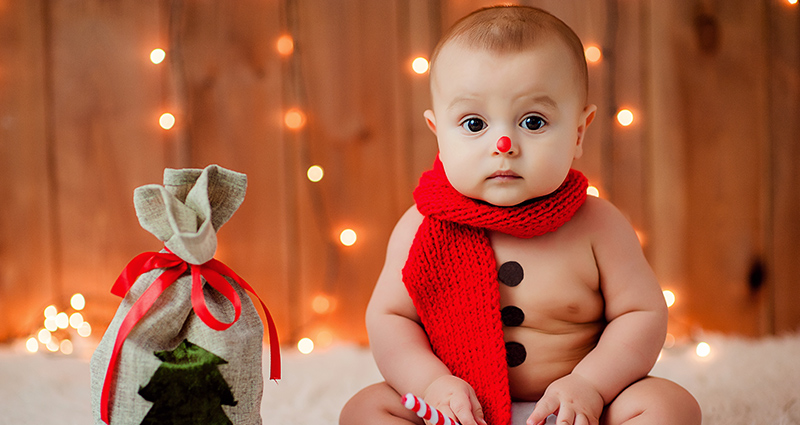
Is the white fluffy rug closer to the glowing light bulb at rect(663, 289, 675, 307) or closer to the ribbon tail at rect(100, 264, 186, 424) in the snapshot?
the glowing light bulb at rect(663, 289, 675, 307)

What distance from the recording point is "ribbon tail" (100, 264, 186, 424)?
672 millimetres

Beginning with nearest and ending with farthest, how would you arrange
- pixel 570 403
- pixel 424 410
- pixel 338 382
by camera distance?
pixel 424 410
pixel 570 403
pixel 338 382

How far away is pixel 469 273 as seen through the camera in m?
0.85

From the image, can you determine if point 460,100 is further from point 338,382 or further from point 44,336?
point 44,336

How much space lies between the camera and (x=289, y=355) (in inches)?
51.9

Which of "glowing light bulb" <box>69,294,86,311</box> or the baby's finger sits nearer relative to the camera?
the baby's finger

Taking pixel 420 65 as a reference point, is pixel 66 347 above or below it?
below

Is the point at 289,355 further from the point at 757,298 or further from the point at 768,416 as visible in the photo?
the point at 757,298

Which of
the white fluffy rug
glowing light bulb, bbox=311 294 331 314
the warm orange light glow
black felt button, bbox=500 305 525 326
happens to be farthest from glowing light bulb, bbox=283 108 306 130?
black felt button, bbox=500 305 525 326

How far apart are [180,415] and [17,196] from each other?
38.3 inches

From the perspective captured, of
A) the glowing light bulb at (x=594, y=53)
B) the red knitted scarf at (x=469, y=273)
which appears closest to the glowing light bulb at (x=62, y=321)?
the red knitted scarf at (x=469, y=273)

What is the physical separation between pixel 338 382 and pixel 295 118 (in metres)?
0.55

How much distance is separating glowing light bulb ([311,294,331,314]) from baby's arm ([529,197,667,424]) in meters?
0.67

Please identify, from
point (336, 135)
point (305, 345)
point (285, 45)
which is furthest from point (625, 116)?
point (305, 345)
